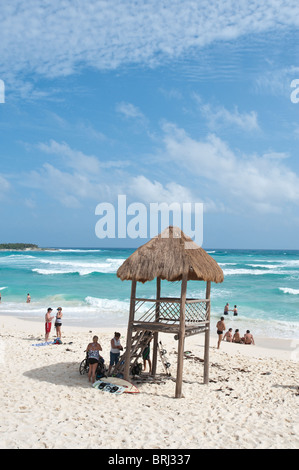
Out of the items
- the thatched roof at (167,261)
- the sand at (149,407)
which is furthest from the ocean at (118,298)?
the thatched roof at (167,261)

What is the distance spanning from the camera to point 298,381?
11328 millimetres

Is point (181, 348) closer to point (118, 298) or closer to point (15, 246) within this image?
point (118, 298)

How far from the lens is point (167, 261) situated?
9.38 metres

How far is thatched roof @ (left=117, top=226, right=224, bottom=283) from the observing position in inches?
364

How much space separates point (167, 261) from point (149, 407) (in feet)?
10.8

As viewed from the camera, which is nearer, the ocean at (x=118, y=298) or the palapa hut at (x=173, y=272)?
the palapa hut at (x=173, y=272)

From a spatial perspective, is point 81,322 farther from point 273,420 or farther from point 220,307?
point 273,420

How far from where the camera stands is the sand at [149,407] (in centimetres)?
667

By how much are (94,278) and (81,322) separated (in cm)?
2442

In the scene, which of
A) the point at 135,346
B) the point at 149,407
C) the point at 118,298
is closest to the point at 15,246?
the point at 118,298
